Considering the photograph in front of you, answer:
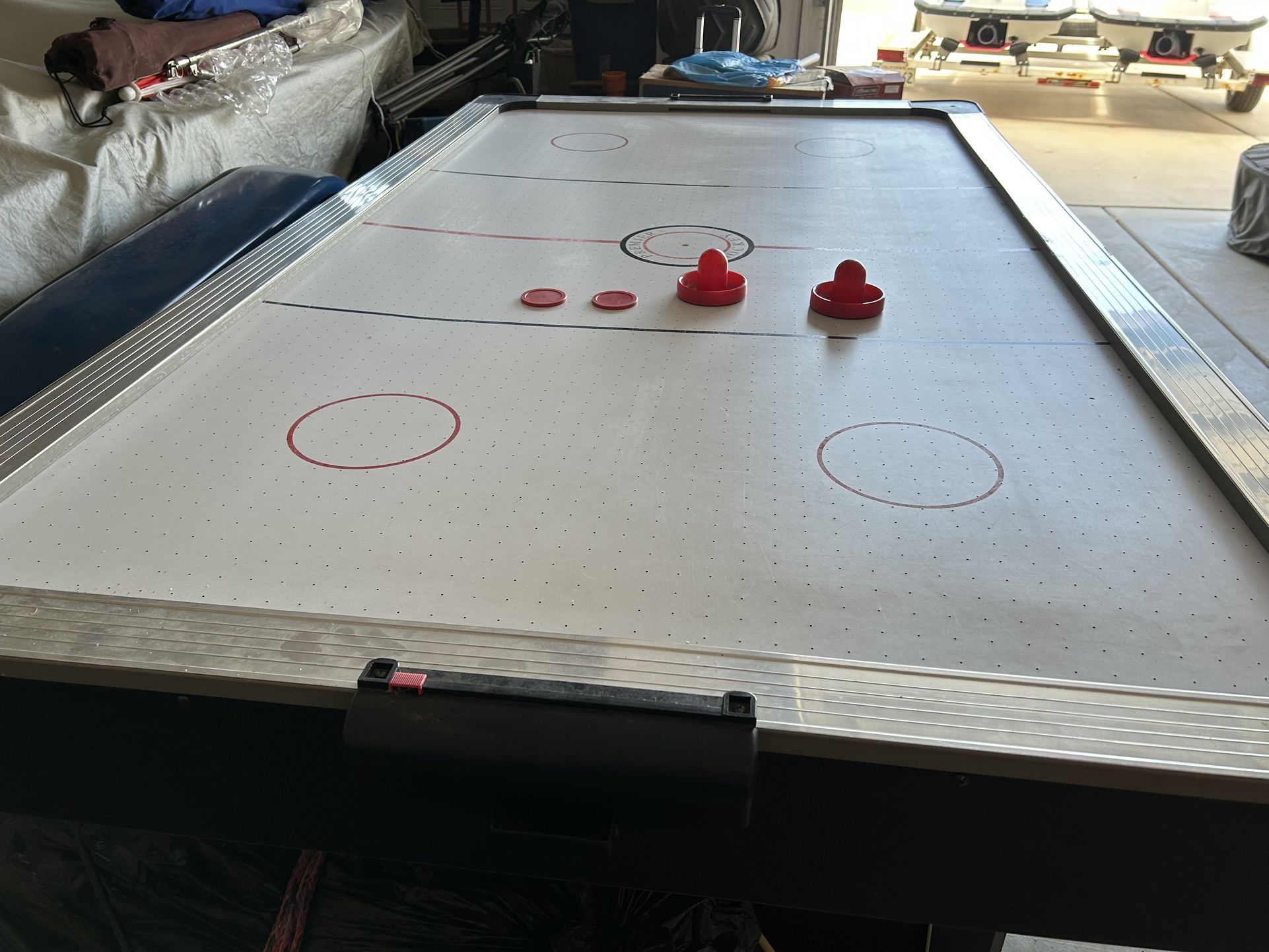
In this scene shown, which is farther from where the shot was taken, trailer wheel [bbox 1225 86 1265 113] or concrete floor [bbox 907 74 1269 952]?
trailer wheel [bbox 1225 86 1265 113]

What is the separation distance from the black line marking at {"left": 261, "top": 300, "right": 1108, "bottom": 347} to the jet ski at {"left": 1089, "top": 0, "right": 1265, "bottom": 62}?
18.7 ft

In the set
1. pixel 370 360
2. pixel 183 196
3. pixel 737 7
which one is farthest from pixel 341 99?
pixel 370 360

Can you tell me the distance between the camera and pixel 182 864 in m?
1.17

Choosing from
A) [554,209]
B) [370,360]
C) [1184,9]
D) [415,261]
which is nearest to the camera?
[370,360]

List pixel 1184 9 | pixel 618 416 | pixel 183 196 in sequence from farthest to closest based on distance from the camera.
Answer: pixel 1184 9
pixel 183 196
pixel 618 416

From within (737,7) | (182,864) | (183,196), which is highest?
(737,7)

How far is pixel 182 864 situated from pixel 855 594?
3.06 ft

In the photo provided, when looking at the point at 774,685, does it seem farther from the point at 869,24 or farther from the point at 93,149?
the point at 869,24

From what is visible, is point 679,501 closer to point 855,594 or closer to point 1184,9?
point 855,594

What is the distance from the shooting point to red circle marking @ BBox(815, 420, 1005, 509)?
868 millimetres

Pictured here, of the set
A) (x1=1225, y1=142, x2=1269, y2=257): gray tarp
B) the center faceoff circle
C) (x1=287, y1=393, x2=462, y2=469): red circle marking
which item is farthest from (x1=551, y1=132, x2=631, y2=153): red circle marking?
(x1=1225, y1=142, x2=1269, y2=257): gray tarp

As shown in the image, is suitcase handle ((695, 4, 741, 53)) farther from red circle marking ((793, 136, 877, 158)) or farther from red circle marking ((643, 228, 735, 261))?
red circle marking ((643, 228, 735, 261))

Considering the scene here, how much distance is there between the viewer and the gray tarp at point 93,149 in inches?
74.6

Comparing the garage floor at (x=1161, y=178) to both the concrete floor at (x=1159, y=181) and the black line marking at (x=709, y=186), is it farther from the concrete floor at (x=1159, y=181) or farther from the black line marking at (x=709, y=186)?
the black line marking at (x=709, y=186)
